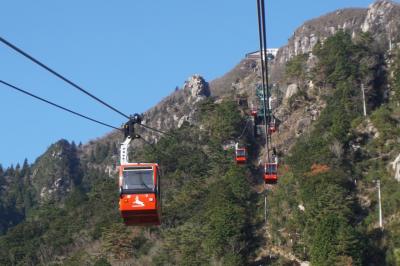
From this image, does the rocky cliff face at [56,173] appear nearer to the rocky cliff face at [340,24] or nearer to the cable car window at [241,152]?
the rocky cliff face at [340,24]

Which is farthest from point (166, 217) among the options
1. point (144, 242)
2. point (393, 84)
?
point (393, 84)

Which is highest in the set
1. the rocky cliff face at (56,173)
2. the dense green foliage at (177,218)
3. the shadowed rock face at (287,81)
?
the shadowed rock face at (287,81)

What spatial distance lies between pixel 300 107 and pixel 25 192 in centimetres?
6171

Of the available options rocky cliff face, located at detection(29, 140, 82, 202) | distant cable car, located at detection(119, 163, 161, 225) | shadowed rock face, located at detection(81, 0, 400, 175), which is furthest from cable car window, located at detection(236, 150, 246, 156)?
rocky cliff face, located at detection(29, 140, 82, 202)

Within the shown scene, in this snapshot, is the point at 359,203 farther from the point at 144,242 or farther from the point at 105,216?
the point at 105,216

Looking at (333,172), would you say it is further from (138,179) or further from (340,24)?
(340,24)

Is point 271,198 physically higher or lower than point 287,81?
lower

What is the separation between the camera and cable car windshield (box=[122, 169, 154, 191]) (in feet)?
76.8

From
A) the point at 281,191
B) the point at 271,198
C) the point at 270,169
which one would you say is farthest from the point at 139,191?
the point at 271,198

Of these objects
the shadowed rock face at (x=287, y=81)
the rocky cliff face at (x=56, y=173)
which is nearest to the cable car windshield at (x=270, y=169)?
the shadowed rock face at (x=287, y=81)

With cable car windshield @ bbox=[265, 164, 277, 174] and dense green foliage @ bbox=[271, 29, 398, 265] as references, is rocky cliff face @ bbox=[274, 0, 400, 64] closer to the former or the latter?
dense green foliage @ bbox=[271, 29, 398, 265]

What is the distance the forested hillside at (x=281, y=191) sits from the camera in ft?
201

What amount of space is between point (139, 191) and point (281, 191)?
46876mm

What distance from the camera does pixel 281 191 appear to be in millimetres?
69438
